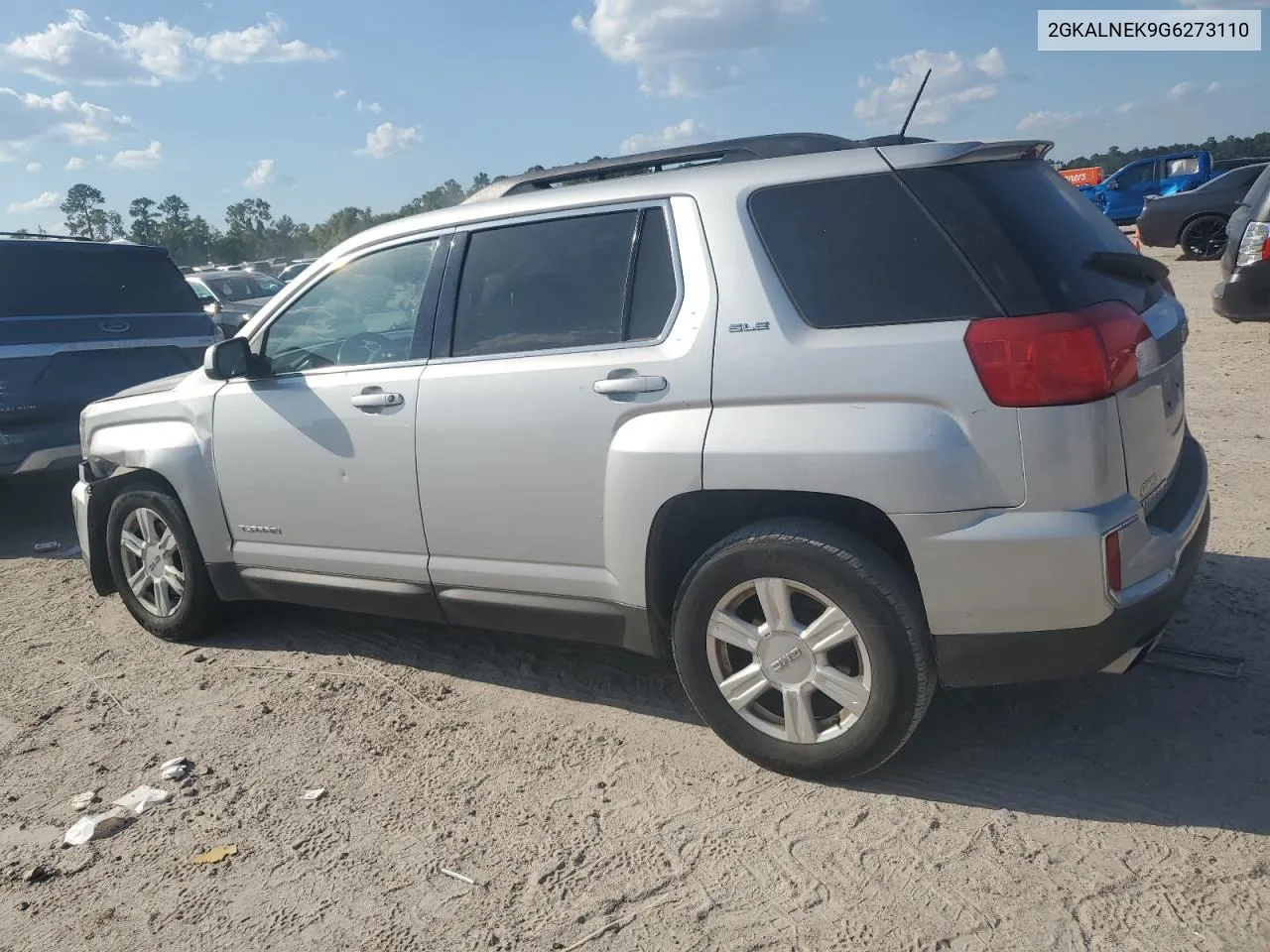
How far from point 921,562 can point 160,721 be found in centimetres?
298

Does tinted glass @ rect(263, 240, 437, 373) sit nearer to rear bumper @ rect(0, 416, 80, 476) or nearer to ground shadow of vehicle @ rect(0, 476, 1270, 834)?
ground shadow of vehicle @ rect(0, 476, 1270, 834)

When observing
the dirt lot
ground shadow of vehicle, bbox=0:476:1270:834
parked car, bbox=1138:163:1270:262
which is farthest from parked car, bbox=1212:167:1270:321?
parked car, bbox=1138:163:1270:262

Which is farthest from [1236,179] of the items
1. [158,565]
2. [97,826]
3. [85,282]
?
[97,826]

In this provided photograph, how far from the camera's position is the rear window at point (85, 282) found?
7043 millimetres

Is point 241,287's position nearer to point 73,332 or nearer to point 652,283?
point 73,332

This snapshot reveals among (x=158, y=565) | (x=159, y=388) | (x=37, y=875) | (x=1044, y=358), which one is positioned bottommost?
(x=37, y=875)

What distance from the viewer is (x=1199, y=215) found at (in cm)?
1675

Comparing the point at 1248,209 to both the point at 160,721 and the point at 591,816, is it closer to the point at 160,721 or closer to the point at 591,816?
the point at 591,816

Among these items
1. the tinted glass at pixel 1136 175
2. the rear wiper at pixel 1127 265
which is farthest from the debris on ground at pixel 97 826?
the tinted glass at pixel 1136 175

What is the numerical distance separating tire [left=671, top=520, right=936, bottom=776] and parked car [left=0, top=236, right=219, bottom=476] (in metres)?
5.22

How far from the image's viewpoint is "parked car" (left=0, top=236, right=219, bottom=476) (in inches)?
263

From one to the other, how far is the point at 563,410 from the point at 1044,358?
1.50m

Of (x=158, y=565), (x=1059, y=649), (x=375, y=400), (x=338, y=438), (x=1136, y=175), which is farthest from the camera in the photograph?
(x=1136, y=175)

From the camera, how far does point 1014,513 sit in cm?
277
